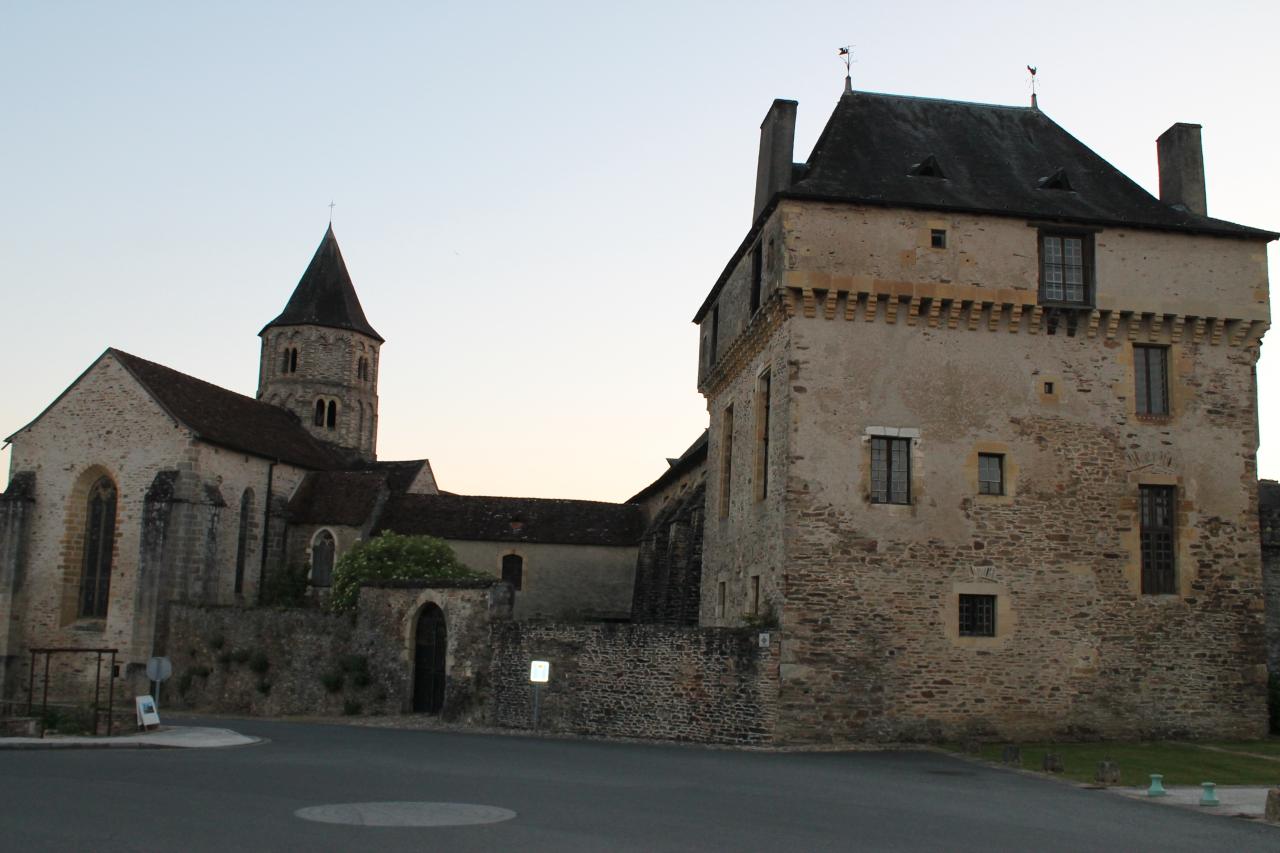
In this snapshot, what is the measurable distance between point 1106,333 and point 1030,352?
5.68 ft

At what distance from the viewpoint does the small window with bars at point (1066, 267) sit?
2494cm

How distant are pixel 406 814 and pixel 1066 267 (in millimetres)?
18416

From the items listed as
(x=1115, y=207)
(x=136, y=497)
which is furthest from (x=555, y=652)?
(x=136, y=497)

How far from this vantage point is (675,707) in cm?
2388

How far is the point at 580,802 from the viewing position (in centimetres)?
1377

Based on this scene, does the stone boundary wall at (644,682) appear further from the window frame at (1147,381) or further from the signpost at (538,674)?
the window frame at (1147,381)

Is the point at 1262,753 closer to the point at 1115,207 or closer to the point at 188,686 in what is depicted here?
the point at 1115,207

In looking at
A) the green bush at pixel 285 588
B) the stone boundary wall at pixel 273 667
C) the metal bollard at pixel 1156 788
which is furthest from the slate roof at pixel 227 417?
the metal bollard at pixel 1156 788

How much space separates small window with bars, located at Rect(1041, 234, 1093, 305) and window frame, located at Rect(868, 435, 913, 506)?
438cm

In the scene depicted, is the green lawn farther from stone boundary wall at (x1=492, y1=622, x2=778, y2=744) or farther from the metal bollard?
stone boundary wall at (x1=492, y1=622, x2=778, y2=744)

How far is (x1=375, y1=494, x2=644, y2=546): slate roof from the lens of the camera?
44.8 m

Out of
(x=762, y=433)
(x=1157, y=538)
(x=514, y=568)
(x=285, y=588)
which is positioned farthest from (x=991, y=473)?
(x=285, y=588)

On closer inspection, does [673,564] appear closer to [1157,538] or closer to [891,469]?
[891,469]

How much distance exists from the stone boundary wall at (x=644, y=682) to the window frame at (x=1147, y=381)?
9.39 metres
